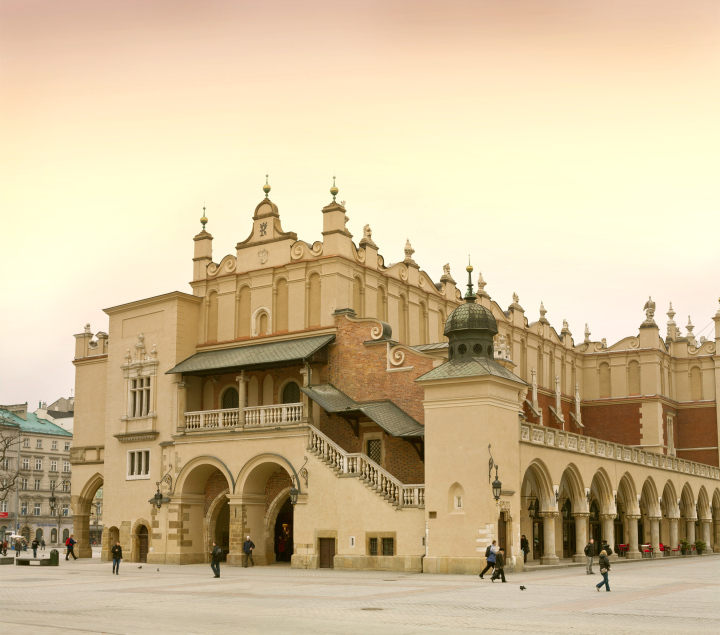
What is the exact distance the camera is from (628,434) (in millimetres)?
64125

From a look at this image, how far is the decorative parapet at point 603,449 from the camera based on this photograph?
3850 centimetres

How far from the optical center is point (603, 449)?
45.3 meters

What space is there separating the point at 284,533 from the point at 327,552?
641cm

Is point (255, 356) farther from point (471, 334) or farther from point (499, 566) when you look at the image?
point (499, 566)

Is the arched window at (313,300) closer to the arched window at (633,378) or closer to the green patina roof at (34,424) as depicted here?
the arched window at (633,378)

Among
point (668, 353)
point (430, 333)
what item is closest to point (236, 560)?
A: point (430, 333)

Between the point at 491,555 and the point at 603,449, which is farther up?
the point at 603,449

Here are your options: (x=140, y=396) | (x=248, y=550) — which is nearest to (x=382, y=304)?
(x=140, y=396)

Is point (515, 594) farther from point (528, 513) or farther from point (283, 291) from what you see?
point (283, 291)

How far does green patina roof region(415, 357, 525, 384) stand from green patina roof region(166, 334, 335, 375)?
7.17m

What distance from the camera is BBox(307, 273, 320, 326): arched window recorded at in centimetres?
4416

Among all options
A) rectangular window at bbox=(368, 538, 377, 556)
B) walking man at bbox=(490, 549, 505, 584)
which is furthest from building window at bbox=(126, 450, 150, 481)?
walking man at bbox=(490, 549, 505, 584)

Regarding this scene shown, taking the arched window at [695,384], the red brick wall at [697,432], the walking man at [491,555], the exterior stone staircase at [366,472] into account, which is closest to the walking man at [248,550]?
the exterior stone staircase at [366,472]

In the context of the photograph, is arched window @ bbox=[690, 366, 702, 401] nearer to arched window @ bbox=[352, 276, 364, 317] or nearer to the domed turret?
arched window @ bbox=[352, 276, 364, 317]
